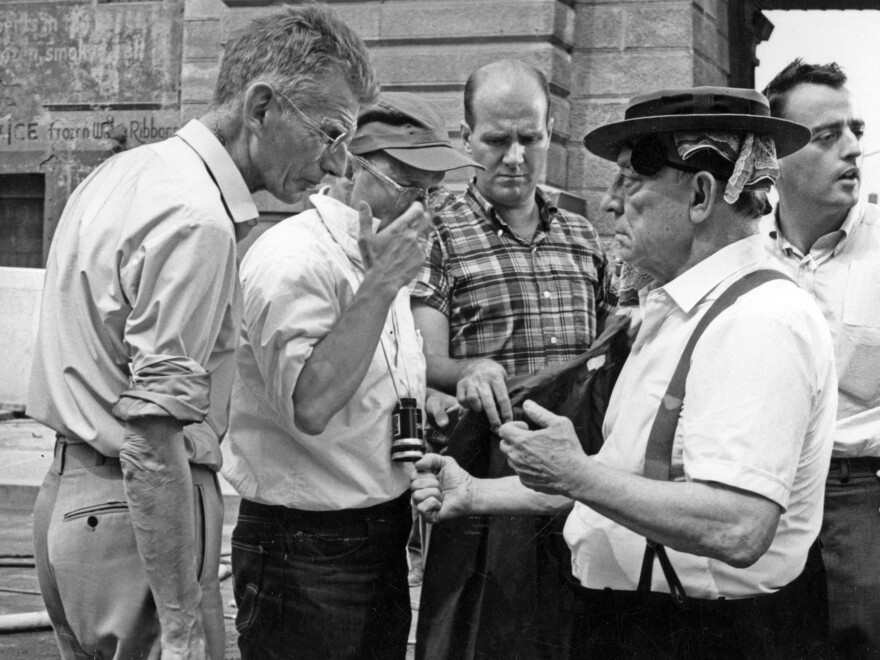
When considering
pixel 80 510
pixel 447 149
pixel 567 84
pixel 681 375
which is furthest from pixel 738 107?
pixel 567 84

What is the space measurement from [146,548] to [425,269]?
1.76 metres

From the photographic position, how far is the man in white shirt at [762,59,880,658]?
3.23 meters

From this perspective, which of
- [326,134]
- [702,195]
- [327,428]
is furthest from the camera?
[327,428]

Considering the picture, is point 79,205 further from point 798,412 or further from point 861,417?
point 861,417

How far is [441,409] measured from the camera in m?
3.10

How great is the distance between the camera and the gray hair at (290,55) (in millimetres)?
2422

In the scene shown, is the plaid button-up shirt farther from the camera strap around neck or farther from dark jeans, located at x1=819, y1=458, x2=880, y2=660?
the camera strap around neck

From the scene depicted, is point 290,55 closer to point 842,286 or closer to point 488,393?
point 488,393

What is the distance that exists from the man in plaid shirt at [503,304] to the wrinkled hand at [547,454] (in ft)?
1.59

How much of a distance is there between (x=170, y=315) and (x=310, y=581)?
99 cm

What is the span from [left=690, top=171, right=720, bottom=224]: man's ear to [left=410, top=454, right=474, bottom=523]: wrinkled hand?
0.88 m

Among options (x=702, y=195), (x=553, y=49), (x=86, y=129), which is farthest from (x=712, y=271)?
(x=86, y=129)

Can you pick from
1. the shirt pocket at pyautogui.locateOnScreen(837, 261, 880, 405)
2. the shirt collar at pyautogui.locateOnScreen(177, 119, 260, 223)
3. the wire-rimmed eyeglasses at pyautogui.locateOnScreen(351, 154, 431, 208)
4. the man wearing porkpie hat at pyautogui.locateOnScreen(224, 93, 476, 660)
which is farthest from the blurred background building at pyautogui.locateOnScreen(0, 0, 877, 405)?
the shirt collar at pyautogui.locateOnScreen(177, 119, 260, 223)

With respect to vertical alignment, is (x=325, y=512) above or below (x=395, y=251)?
below
